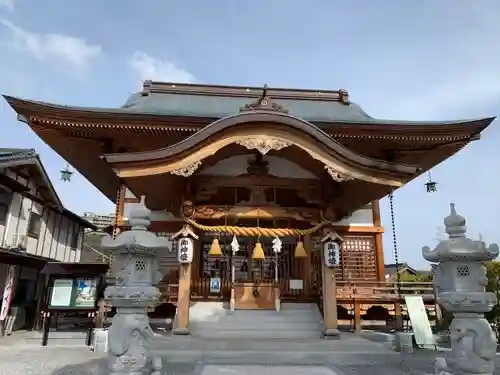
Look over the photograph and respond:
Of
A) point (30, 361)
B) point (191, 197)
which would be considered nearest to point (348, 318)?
point (191, 197)

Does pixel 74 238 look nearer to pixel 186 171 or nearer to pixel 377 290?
pixel 186 171

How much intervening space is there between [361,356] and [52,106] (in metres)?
9.54

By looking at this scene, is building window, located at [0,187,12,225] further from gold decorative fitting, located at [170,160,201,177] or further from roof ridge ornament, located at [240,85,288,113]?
roof ridge ornament, located at [240,85,288,113]

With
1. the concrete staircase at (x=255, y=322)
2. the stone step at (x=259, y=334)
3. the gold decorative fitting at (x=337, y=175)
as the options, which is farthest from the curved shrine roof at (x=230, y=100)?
the stone step at (x=259, y=334)

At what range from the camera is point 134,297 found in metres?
4.39

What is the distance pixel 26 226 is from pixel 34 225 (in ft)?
2.83

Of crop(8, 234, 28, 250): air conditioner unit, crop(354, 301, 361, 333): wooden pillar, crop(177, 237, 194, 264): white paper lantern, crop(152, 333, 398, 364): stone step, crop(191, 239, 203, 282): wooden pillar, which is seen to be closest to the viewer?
crop(152, 333, 398, 364): stone step

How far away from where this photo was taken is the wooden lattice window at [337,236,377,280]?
11.2m

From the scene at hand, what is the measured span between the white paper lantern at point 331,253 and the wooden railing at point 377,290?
4.96ft

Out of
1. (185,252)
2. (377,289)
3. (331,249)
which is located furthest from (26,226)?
(377,289)

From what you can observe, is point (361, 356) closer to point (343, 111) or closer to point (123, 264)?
point (123, 264)

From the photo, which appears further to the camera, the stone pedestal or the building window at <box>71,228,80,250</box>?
the building window at <box>71,228,80,250</box>

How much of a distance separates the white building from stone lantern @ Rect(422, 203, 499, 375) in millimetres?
13426

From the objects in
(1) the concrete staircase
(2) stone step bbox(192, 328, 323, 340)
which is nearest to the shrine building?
(1) the concrete staircase
